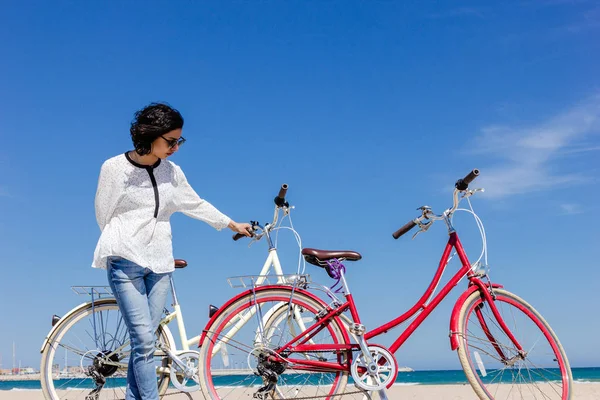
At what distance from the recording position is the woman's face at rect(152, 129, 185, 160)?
13.1 feet

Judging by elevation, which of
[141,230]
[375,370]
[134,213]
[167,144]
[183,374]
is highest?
[167,144]

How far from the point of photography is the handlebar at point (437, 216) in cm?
461

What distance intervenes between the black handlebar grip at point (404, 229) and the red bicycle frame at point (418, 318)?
314mm

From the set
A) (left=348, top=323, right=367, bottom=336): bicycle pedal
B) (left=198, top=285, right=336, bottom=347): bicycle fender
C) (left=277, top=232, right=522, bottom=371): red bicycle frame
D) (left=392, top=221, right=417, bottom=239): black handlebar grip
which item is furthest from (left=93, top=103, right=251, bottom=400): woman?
(left=392, top=221, right=417, bottom=239): black handlebar grip

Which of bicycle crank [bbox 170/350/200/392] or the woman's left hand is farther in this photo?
bicycle crank [bbox 170/350/200/392]

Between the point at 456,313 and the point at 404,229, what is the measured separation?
798mm

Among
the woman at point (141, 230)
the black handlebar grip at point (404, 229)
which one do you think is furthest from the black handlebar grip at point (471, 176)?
the woman at point (141, 230)

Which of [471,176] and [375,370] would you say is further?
[471,176]

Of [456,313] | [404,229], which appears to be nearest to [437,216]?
[404,229]

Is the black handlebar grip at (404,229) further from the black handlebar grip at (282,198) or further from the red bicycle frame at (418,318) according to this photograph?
the black handlebar grip at (282,198)

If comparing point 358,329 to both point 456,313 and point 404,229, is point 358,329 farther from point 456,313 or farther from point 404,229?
point 404,229

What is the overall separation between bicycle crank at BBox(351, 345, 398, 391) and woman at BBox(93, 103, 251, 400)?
4.40 feet

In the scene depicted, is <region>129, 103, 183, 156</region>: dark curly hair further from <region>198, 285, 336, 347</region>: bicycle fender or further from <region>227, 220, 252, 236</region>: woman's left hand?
<region>198, 285, 336, 347</region>: bicycle fender

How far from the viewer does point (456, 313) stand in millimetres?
4477
